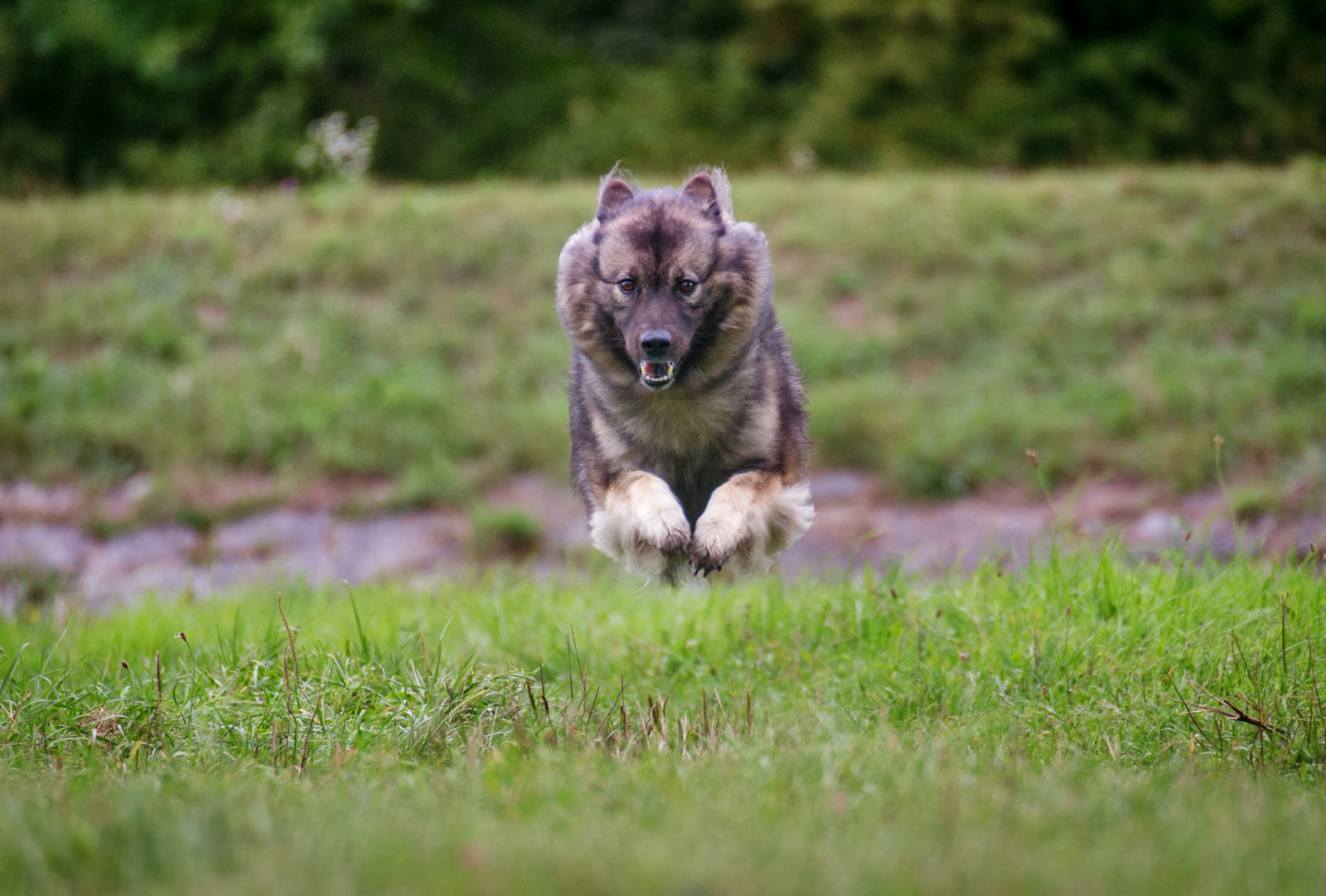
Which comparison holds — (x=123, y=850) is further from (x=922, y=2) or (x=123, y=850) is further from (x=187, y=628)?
(x=922, y=2)

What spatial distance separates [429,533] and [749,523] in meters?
5.74

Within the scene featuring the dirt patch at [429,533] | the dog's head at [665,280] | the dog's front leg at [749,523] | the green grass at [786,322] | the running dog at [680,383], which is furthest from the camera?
the green grass at [786,322]

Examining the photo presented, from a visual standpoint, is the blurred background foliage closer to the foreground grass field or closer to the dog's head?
the dog's head

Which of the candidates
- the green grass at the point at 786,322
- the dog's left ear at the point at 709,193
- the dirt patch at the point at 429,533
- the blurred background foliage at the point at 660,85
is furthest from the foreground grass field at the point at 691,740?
the blurred background foliage at the point at 660,85

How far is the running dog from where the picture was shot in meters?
4.21

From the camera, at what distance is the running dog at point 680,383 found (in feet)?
13.8

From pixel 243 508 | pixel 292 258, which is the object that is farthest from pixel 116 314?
pixel 243 508

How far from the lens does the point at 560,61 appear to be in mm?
19547

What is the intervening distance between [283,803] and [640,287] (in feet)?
7.64

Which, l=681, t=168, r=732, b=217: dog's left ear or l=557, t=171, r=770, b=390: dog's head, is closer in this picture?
l=557, t=171, r=770, b=390: dog's head

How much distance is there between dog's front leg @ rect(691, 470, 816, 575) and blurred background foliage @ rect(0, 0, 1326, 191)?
13116 mm

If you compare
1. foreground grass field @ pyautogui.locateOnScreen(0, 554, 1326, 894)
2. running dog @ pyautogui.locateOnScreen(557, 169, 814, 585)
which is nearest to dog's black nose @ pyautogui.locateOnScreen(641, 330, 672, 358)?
running dog @ pyautogui.locateOnScreen(557, 169, 814, 585)

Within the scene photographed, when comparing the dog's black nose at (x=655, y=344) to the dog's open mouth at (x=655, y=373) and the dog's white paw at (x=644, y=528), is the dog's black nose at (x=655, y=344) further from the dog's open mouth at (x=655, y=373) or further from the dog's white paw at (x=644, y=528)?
the dog's white paw at (x=644, y=528)

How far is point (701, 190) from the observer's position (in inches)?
186
